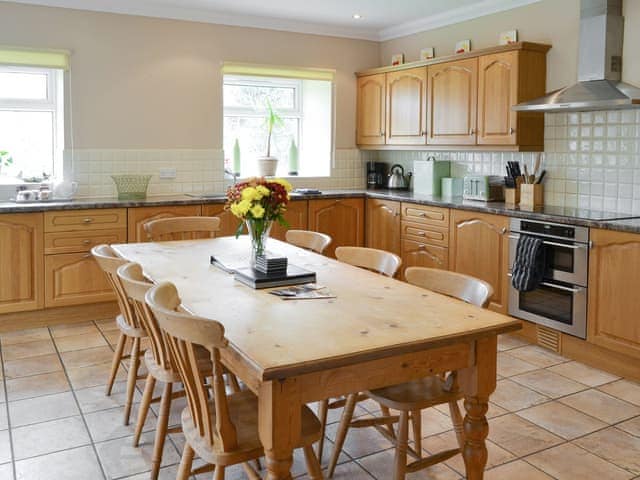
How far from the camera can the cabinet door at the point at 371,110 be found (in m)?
6.25

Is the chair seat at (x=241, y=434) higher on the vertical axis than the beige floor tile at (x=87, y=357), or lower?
higher

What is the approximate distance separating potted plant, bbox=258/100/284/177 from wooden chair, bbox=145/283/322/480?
402 cm

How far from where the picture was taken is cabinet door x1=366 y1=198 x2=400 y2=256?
5.67m

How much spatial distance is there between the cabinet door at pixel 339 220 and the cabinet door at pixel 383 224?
10 centimetres

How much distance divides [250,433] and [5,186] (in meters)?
3.97

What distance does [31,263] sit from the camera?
4672 mm

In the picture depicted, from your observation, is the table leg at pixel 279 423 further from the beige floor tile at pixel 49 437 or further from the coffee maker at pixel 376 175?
the coffee maker at pixel 376 175

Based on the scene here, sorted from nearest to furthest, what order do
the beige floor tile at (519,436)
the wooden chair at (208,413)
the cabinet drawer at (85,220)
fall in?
the wooden chair at (208,413) → the beige floor tile at (519,436) → the cabinet drawer at (85,220)

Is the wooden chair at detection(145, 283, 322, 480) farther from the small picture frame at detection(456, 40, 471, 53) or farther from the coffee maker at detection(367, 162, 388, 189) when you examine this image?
the coffee maker at detection(367, 162, 388, 189)

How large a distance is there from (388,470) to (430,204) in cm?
284

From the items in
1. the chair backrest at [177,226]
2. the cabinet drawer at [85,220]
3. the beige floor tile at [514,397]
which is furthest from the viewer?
the cabinet drawer at [85,220]

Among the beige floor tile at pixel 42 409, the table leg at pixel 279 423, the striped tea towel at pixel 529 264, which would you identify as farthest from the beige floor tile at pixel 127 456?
the striped tea towel at pixel 529 264

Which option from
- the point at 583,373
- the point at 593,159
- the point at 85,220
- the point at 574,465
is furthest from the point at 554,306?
the point at 85,220

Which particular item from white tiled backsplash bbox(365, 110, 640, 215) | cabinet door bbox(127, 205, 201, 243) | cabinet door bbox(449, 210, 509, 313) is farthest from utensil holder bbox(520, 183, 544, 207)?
cabinet door bbox(127, 205, 201, 243)
